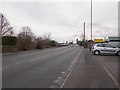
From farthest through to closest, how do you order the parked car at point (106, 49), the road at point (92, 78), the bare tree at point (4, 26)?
the bare tree at point (4, 26)
the parked car at point (106, 49)
the road at point (92, 78)

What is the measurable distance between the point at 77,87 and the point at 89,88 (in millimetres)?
462

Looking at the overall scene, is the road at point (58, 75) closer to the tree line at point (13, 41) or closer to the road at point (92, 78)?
the road at point (92, 78)

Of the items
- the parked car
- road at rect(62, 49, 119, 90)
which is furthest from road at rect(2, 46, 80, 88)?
the parked car

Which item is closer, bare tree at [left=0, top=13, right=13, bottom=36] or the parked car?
the parked car

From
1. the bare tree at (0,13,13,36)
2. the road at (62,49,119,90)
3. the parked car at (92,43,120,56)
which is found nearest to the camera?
the road at (62,49,119,90)

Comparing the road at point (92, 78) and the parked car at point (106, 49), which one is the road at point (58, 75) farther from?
the parked car at point (106, 49)

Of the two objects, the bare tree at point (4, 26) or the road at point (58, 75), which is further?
the bare tree at point (4, 26)

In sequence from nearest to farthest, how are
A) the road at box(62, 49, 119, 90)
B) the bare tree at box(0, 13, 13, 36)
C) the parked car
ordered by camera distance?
the road at box(62, 49, 119, 90) < the parked car < the bare tree at box(0, 13, 13, 36)

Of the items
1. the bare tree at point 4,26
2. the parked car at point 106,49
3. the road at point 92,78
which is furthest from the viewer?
the bare tree at point 4,26

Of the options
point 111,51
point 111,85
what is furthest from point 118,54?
point 111,85

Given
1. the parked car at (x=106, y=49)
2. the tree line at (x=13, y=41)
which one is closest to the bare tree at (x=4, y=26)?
the tree line at (x=13, y=41)

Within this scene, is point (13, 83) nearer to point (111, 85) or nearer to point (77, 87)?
point (77, 87)

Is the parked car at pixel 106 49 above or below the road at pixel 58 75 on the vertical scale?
above

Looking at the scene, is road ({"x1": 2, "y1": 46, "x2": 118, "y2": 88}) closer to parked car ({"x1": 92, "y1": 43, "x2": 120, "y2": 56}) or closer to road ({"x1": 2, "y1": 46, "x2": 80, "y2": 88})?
road ({"x1": 2, "y1": 46, "x2": 80, "y2": 88})
